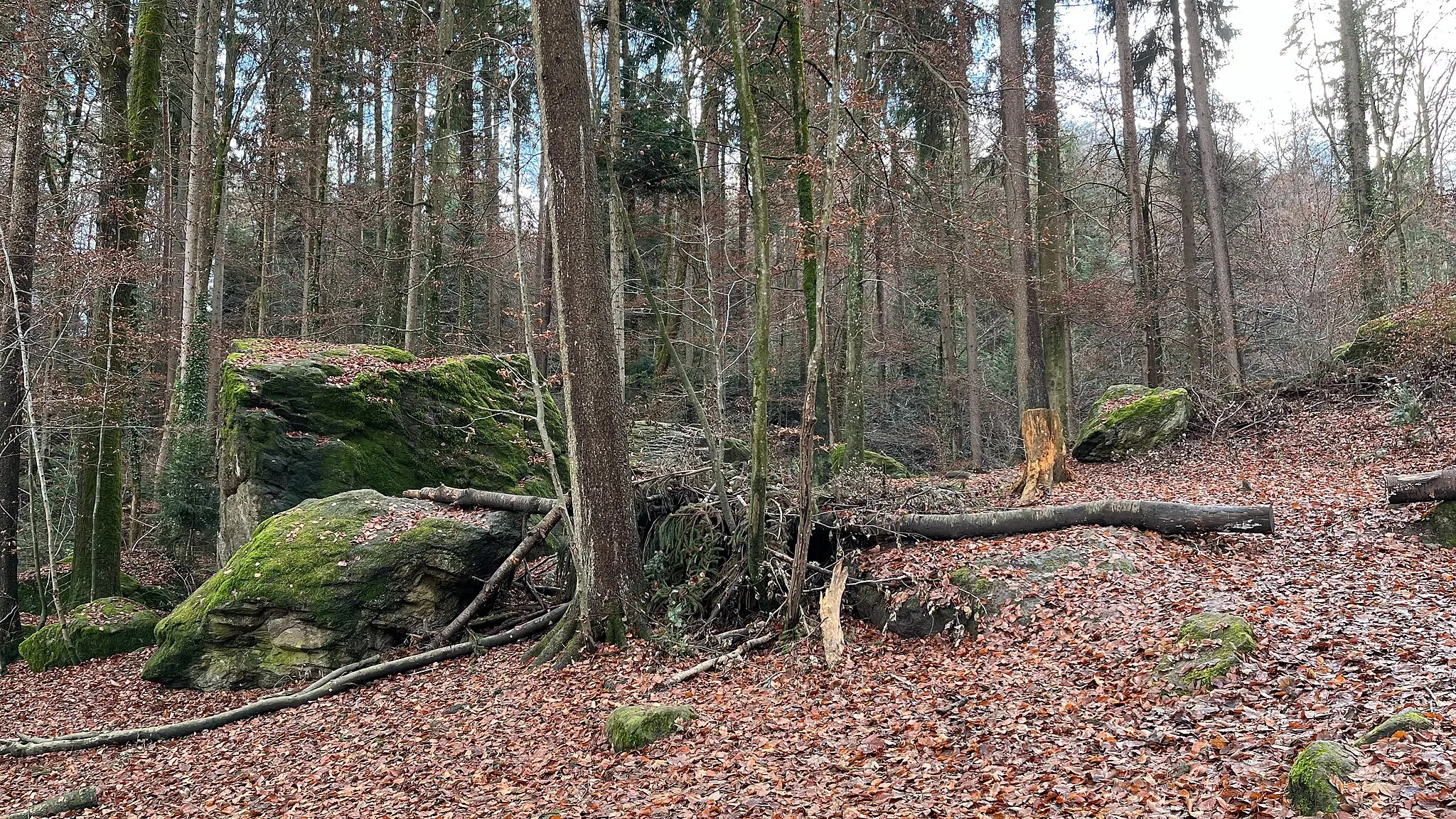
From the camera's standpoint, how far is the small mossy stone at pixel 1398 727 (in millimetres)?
4074

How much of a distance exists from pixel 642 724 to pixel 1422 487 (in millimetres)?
7430

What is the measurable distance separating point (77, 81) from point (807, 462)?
557 inches

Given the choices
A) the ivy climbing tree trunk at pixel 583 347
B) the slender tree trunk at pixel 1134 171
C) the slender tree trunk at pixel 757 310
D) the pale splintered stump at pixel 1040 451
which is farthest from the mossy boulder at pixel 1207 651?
the slender tree trunk at pixel 1134 171

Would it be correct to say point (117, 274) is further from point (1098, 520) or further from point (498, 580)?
point (1098, 520)

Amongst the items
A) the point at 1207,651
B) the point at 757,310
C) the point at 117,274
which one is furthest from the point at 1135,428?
the point at 117,274

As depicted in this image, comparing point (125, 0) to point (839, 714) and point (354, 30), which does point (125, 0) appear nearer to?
point (354, 30)

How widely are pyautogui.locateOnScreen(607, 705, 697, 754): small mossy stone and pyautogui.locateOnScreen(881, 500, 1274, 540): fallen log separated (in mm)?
3353

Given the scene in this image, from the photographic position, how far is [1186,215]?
18.6 m

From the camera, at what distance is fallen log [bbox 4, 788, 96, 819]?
6821 millimetres

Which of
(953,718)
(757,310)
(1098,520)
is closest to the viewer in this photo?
(953,718)

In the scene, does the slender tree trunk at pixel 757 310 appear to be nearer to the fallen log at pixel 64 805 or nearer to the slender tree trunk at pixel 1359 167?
the fallen log at pixel 64 805

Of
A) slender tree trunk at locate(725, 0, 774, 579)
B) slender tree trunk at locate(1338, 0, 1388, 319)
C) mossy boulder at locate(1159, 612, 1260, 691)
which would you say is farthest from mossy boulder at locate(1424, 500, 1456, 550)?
slender tree trunk at locate(1338, 0, 1388, 319)

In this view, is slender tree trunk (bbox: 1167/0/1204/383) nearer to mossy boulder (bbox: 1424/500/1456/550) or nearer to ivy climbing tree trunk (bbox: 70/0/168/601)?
mossy boulder (bbox: 1424/500/1456/550)

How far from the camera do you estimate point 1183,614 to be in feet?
20.3
